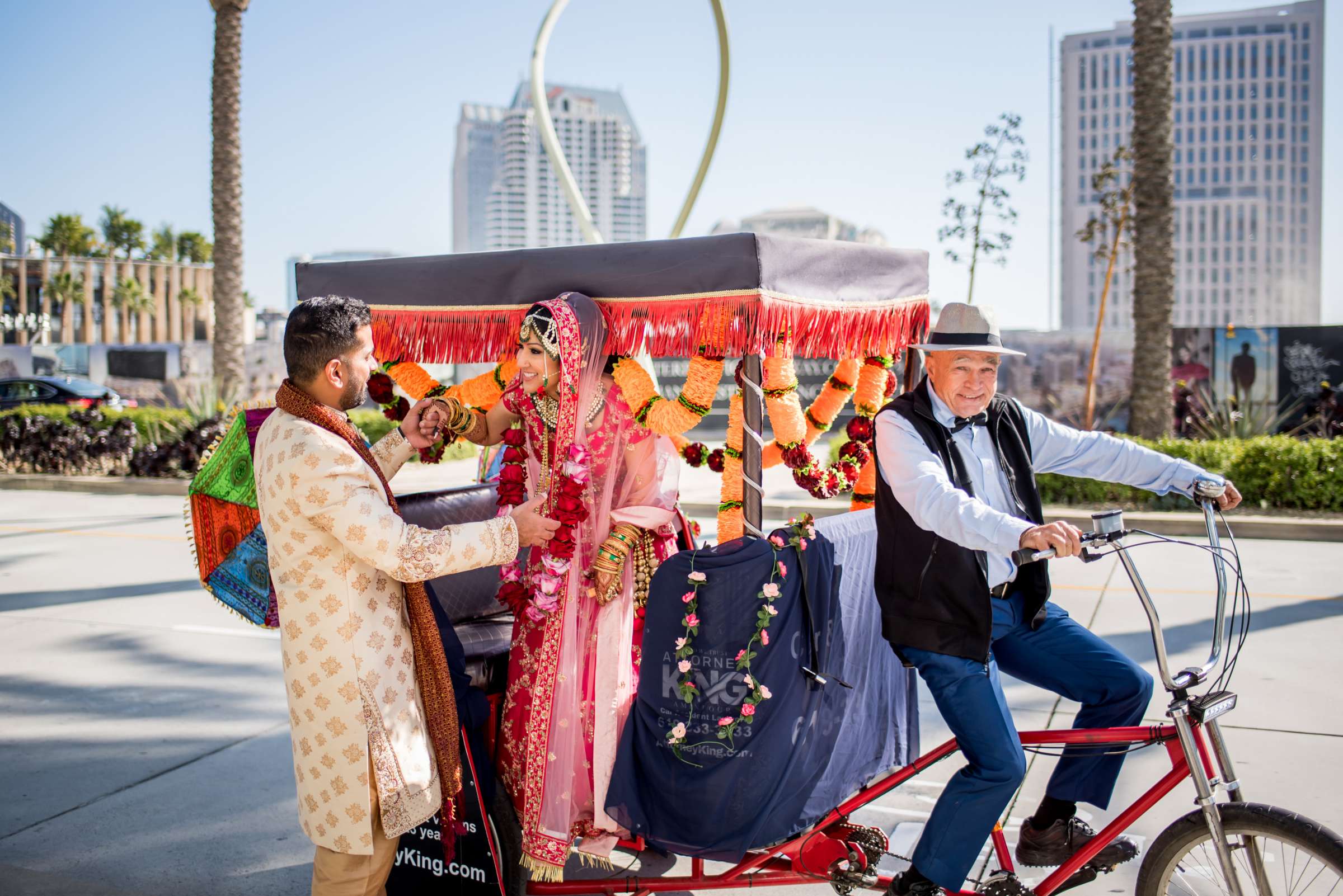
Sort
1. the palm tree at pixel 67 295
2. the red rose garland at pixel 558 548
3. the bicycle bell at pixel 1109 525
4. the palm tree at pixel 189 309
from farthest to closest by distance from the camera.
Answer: the palm tree at pixel 189 309 → the palm tree at pixel 67 295 → the red rose garland at pixel 558 548 → the bicycle bell at pixel 1109 525

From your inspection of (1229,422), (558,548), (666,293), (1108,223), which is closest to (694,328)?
(666,293)

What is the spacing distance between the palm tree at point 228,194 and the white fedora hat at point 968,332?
579 inches

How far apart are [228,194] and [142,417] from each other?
13.5 feet

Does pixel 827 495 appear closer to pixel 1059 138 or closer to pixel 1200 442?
pixel 1200 442

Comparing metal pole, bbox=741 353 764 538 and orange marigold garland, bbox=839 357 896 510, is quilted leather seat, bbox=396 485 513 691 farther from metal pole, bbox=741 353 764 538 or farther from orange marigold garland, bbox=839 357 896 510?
orange marigold garland, bbox=839 357 896 510

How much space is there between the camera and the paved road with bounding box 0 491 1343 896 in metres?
3.75

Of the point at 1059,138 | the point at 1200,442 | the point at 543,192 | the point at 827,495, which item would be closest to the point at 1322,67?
the point at 1059,138

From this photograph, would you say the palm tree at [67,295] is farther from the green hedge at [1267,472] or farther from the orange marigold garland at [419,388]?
the orange marigold garland at [419,388]

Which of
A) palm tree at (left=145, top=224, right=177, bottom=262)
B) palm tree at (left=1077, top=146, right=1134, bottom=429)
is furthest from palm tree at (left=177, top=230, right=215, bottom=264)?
palm tree at (left=1077, top=146, right=1134, bottom=429)

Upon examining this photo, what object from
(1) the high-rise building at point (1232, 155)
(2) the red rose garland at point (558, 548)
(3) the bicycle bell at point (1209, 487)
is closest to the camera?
(3) the bicycle bell at point (1209, 487)

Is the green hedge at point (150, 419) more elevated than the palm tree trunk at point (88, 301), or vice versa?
the palm tree trunk at point (88, 301)

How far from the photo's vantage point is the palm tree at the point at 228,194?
49.6 feet

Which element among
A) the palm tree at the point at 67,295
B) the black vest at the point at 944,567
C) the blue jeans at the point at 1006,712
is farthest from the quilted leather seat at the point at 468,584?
the palm tree at the point at 67,295

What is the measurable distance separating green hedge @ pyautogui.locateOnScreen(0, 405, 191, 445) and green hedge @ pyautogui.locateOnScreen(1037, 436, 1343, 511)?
13.3m
